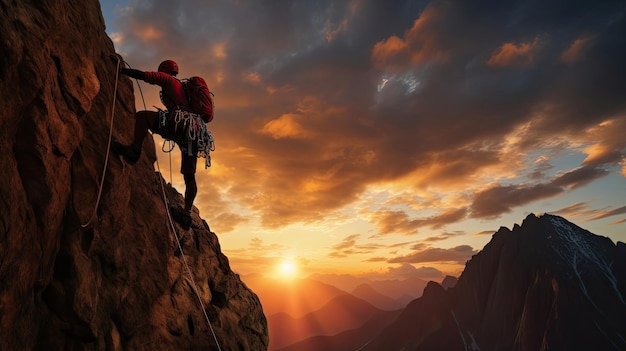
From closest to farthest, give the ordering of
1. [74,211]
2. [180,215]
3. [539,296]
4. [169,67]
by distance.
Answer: [74,211], [169,67], [180,215], [539,296]

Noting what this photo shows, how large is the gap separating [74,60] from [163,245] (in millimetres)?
5835

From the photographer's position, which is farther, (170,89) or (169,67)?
(169,67)

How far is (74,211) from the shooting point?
7.12 metres

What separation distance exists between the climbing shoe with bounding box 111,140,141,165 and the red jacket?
176cm

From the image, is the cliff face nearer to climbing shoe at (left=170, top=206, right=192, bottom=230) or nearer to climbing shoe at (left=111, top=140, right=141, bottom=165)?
climbing shoe at (left=111, top=140, right=141, bottom=165)

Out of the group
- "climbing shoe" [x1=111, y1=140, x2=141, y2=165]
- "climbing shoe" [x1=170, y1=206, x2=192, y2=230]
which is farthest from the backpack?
"climbing shoe" [x1=170, y1=206, x2=192, y2=230]

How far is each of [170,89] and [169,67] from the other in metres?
0.91

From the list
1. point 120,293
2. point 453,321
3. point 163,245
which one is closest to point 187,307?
point 163,245

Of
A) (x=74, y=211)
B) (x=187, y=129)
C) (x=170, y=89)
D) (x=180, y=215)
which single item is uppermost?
(x=170, y=89)

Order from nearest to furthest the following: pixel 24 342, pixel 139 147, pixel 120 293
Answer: pixel 24 342 → pixel 120 293 → pixel 139 147

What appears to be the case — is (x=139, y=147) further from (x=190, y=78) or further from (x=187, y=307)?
(x=187, y=307)

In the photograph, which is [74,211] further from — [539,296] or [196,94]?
[539,296]

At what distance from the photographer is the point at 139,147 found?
946 centimetres

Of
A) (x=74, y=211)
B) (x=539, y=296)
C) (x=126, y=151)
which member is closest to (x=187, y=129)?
(x=126, y=151)
